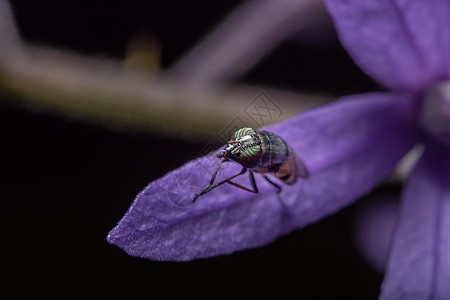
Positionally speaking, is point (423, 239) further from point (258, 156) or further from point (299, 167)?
point (258, 156)

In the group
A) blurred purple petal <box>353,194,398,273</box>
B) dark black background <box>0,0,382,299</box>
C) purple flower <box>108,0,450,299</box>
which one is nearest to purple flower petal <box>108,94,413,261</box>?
purple flower <box>108,0,450,299</box>

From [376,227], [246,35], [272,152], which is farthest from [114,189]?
[272,152]

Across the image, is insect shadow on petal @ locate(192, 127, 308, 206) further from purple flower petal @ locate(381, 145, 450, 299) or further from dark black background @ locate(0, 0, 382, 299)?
dark black background @ locate(0, 0, 382, 299)

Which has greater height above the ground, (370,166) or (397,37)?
(397,37)

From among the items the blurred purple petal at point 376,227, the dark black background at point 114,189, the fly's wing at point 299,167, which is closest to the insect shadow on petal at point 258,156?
the fly's wing at point 299,167

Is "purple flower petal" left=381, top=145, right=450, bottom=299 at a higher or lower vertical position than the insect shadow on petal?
lower
